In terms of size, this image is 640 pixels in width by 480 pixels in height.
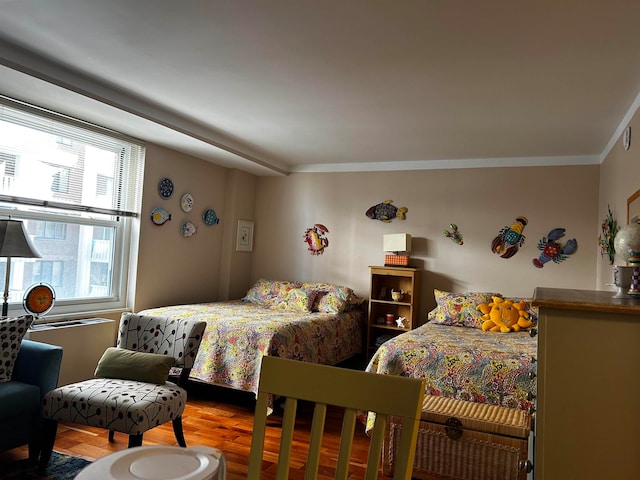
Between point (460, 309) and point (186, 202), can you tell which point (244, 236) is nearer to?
point (186, 202)

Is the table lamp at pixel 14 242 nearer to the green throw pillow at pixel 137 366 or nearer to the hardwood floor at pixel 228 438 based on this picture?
the green throw pillow at pixel 137 366

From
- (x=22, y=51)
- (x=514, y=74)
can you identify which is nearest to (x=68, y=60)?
(x=22, y=51)

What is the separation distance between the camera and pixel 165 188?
4.62 m

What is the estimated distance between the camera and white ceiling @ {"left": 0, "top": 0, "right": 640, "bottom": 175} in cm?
216

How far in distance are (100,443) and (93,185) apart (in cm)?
210

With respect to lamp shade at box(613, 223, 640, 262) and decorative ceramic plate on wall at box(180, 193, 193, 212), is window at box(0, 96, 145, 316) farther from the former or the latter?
lamp shade at box(613, 223, 640, 262)

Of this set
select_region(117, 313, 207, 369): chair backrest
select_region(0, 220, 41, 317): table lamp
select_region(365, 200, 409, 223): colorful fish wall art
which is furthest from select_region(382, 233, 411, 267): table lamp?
select_region(0, 220, 41, 317): table lamp

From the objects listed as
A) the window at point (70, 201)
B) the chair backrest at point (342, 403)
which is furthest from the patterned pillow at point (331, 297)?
the chair backrest at point (342, 403)

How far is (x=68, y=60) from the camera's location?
2861mm

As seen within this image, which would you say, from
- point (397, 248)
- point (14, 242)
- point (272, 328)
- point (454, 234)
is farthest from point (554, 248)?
point (14, 242)

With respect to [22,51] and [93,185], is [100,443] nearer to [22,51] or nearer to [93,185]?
[93,185]

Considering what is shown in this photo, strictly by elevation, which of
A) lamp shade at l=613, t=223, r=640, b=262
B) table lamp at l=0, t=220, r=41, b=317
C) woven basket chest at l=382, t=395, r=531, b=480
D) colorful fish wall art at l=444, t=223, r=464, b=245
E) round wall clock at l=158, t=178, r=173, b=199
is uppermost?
round wall clock at l=158, t=178, r=173, b=199

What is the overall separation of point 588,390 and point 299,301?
3.52 meters

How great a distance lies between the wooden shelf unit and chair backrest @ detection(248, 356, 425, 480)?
12.3 ft
